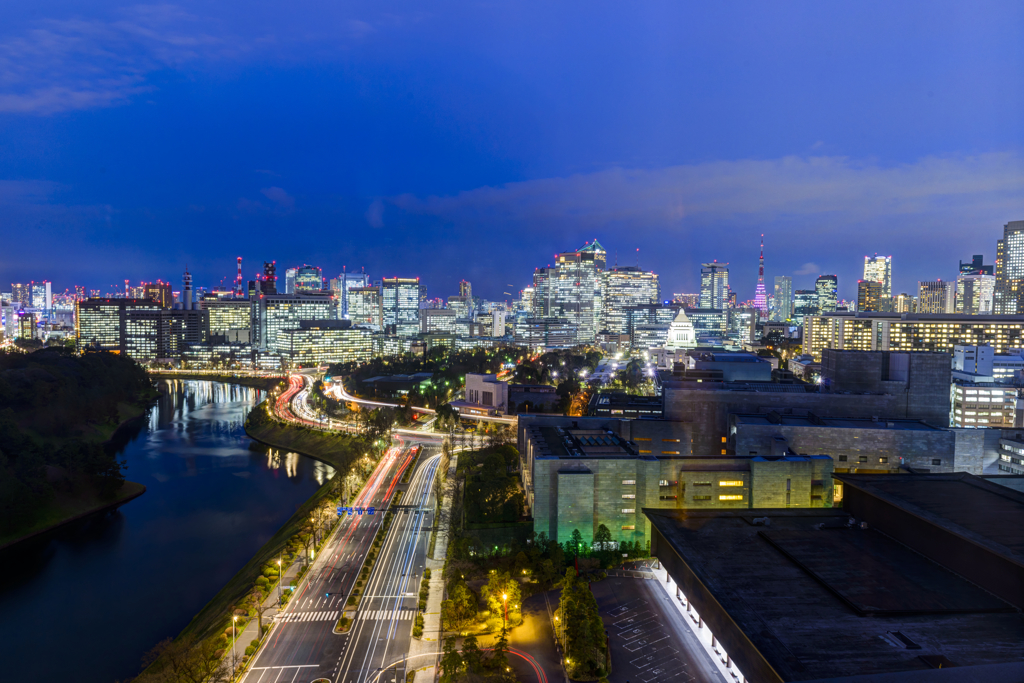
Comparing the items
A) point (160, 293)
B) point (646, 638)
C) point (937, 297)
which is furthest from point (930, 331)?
point (160, 293)

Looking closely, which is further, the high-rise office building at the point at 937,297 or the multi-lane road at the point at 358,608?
the high-rise office building at the point at 937,297

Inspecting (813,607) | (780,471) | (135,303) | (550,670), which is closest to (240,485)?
(550,670)

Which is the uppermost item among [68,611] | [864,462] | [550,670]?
[864,462]

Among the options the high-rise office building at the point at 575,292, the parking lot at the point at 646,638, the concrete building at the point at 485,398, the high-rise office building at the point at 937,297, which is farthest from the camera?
the high-rise office building at the point at 575,292

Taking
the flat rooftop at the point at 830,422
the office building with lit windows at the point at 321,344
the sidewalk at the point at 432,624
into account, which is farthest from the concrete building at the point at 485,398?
the office building with lit windows at the point at 321,344

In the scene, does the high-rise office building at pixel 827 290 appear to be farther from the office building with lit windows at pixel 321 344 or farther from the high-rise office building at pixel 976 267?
the office building with lit windows at pixel 321 344

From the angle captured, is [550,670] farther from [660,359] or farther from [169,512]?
[660,359]

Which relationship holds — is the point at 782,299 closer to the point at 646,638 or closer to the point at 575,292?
the point at 575,292
